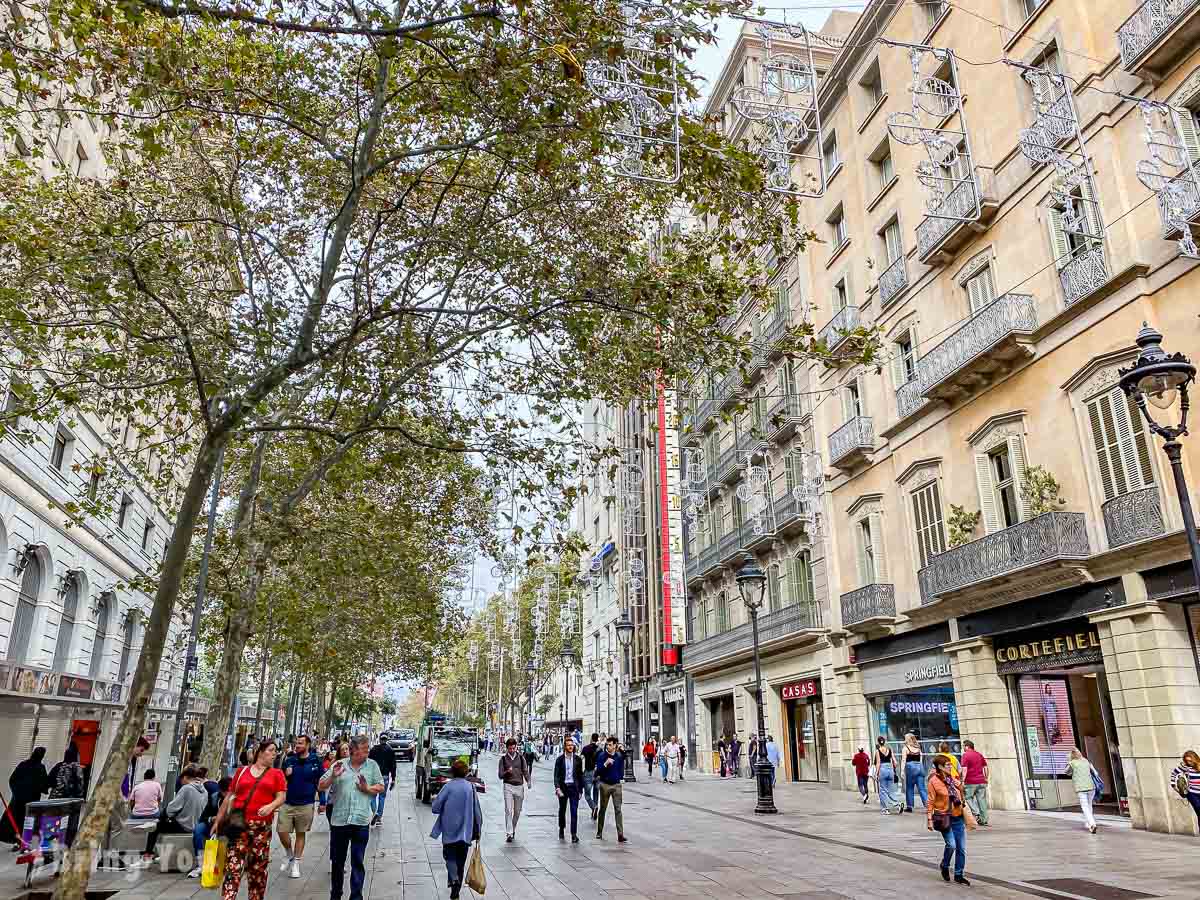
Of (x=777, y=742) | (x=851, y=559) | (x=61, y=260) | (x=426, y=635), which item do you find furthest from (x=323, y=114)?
(x=777, y=742)

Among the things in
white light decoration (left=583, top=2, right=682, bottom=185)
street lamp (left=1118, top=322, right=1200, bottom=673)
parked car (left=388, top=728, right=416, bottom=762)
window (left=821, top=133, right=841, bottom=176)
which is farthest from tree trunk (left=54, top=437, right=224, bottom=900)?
parked car (left=388, top=728, right=416, bottom=762)

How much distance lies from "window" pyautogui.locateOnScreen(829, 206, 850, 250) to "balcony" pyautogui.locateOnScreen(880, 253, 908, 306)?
3.69 metres

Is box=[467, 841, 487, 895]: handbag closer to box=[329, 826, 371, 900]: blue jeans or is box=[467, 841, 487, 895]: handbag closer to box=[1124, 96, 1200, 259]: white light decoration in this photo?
box=[329, 826, 371, 900]: blue jeans

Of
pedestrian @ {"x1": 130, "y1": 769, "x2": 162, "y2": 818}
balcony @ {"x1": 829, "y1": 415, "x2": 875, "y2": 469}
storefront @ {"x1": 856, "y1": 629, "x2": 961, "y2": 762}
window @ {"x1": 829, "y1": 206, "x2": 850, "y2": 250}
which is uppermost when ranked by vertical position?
window @ {"x1": 829, "y1": 206, "x2": 850, "y2": 250}

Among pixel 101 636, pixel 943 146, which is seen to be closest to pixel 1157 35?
pixel 943 146

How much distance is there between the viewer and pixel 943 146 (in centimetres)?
1925

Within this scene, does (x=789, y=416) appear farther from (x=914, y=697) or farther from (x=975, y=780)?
(x=975, y=780)

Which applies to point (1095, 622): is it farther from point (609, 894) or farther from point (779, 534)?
point (779, 534)

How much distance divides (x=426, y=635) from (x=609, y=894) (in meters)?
21.3

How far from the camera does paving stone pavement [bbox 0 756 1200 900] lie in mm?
9648

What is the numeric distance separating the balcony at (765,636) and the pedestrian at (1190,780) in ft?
45.4

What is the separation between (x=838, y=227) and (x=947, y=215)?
828cm

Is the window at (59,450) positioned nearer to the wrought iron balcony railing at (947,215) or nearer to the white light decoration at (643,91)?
the white light decoration at (643,91)

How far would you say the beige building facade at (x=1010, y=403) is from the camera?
1470cm
